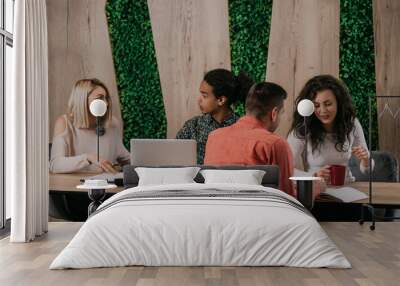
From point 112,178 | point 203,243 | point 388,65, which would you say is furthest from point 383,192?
point 203,243

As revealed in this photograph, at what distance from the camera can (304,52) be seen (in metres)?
7.60

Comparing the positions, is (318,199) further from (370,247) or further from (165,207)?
(165,207)

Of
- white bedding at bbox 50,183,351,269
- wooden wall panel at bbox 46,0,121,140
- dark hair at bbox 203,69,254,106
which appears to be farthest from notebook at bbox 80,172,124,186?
white bedding at bbox 50,183,351,269

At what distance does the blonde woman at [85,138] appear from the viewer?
753 cm

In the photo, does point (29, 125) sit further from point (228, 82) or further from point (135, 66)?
point (228, 82)

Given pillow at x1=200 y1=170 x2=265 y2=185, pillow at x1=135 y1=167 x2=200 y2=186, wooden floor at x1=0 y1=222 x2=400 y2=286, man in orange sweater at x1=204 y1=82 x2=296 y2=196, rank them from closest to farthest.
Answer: wooden floor at x1=0 y1=222 x2=400 y2=286 < pillow at x1=200 y1=170 x2=265 y2=185 < pillow at x1=135 y1=167 x2=200 y2=186 < man in orange sweater at x1=204 y1=82 x2=296 y2=196

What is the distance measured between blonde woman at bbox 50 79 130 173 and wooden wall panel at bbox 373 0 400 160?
3063mm

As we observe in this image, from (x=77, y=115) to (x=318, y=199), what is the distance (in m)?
2.95

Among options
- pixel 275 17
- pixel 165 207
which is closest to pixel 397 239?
pixel 165 207

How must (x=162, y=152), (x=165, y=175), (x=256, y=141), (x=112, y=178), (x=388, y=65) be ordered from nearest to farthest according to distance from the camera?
1. (x=165, y=175)
2. (x=256, y=141)
3. (x=162, y=152)
4. (x=112, y=178)
5. (x=388, y=65)

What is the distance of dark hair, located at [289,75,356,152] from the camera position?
747 cm

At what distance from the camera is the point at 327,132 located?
7465mm

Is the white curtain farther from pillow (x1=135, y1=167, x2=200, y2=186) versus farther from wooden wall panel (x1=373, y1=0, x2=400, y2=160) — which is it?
wooden wall panel (x1=373, y1=0, x2=400, y2=160)

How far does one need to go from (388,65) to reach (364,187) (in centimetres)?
150
